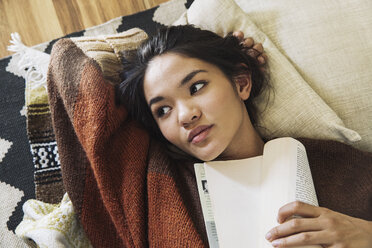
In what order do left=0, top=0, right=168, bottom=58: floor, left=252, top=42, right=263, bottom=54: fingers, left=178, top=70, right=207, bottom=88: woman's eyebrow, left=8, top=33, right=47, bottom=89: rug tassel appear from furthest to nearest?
left=0, top=0, right=168, bottom=58: floor → left=8, top=33, right=47, bottom=89: rug tassel → left=252, top=42, right=263, bottom=54: fingers → left=178, top=70, right=207, bottom=88: woman's eyebrow

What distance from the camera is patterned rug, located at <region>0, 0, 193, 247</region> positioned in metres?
0.89

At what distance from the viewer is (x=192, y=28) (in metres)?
0.80

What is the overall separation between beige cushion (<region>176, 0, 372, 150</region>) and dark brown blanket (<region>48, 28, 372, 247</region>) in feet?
0.12

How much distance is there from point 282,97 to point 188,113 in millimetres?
270

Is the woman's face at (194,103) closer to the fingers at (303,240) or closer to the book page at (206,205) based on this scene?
the book page at (206,205)

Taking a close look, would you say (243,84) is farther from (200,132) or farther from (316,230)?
(316,230)

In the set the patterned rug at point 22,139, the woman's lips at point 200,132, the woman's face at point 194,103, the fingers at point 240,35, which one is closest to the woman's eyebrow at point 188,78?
the woman's face at point 194,103

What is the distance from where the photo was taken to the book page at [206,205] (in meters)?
0.67

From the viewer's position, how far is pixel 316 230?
2.01 feet

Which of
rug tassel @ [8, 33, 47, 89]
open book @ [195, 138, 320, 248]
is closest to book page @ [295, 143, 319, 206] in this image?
open book @ [195, 138, 320, 248]

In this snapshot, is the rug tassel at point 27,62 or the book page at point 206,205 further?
the rug tassel at point 27,62

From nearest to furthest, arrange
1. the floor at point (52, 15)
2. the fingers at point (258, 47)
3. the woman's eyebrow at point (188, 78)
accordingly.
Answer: the woman's eyebrow at point (188, 78) → the fingers at point (258, 47) → the floor at point (52, 15)

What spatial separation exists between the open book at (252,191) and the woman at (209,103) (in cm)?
3

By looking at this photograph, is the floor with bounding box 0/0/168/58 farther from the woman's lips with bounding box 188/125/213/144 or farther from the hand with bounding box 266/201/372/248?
the hand with bounding box 266/201/372/248
